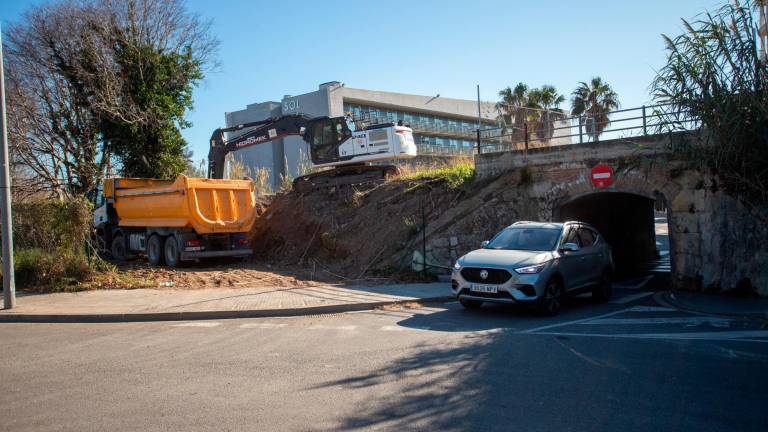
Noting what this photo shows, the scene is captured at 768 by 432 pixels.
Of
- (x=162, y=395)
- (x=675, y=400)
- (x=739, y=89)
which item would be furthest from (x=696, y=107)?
(x=162, y=395)

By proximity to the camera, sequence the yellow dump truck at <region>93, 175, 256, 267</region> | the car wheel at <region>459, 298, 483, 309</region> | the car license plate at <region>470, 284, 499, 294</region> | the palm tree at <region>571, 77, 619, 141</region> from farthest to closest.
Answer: the palm tree at <region>571, 77, 619, 141</region> → the yellow dump truck at <region>93, 175, 256, 267</region> → the car wheel at <region>459, 298, 483, 309</region> → the car license plate at <region>470, 284, 499, 294</region>

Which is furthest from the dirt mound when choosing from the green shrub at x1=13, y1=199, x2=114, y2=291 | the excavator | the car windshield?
the green shrub at x1=13, y1=199, x2=114, y2=291

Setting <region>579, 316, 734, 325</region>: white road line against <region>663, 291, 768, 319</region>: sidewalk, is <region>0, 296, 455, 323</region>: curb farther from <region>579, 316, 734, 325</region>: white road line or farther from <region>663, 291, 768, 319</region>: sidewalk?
<region>663, 291, 768, 319</region>: sidewalk

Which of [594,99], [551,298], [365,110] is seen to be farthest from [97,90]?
[365,110]

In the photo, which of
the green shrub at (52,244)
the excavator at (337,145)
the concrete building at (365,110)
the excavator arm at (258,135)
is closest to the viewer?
the green shrub at (52,244)

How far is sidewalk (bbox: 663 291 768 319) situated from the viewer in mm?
11047

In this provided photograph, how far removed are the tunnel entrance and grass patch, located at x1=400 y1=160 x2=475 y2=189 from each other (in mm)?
3493

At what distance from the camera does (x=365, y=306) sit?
11836 millimetres

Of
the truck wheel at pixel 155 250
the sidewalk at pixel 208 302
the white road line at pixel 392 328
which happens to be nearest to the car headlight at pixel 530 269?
the white road line at pixel 392 328

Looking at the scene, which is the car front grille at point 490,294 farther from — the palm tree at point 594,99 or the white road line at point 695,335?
the palm tree at point 594,99

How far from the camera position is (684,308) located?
11797mm

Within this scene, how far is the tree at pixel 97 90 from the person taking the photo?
2123cm

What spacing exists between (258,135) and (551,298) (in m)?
15.3

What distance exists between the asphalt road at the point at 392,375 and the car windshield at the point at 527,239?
60.3 inches
